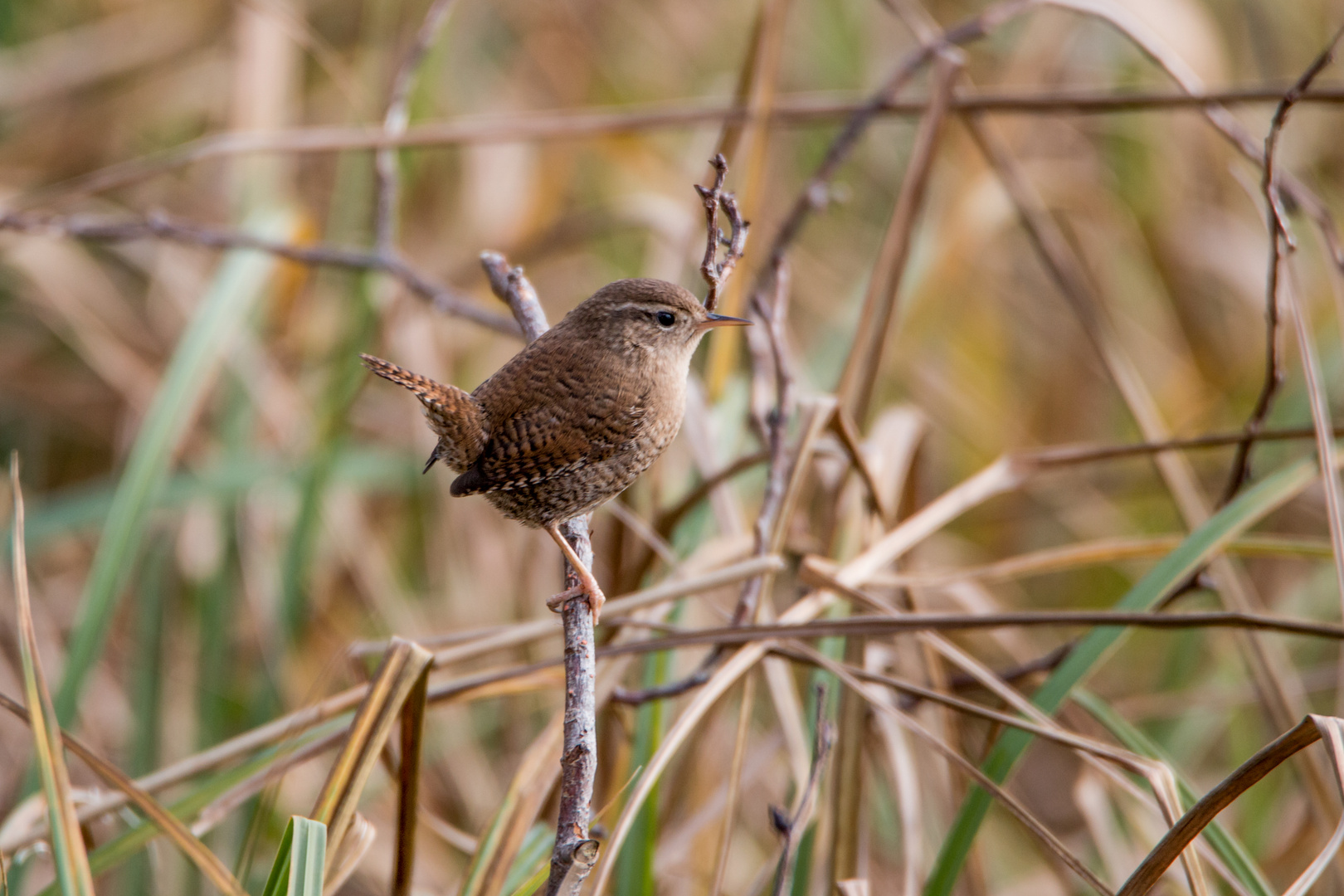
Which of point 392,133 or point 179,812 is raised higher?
point 392,133

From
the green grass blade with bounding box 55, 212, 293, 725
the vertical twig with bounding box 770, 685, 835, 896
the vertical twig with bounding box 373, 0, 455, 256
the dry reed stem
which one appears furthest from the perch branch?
the green grass blade with bounding box 55, 212, 293, 725

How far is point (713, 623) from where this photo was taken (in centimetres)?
336

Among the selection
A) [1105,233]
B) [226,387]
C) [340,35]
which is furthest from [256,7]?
[1105,233]

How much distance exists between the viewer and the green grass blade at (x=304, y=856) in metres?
1.26

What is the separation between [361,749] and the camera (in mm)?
1432

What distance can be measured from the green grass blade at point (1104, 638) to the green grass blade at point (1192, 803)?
4.4 inches

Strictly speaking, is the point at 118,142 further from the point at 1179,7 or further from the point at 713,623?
the point at 1179,7

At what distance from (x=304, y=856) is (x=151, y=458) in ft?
4.41

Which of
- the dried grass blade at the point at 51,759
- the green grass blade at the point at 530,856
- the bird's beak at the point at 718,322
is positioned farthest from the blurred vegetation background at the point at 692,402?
the dried grass blade at the point at 51,759

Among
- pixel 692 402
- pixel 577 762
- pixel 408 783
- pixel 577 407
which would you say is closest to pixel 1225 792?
pixel 577 762

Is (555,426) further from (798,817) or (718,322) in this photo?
(798,817)

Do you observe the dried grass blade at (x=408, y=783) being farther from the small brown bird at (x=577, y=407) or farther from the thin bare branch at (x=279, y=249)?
the thin bare branch at (x=279, y=249)

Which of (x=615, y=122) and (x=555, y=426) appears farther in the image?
(x=615, y=122)

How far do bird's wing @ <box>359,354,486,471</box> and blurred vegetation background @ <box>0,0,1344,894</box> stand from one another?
1.14 feet
